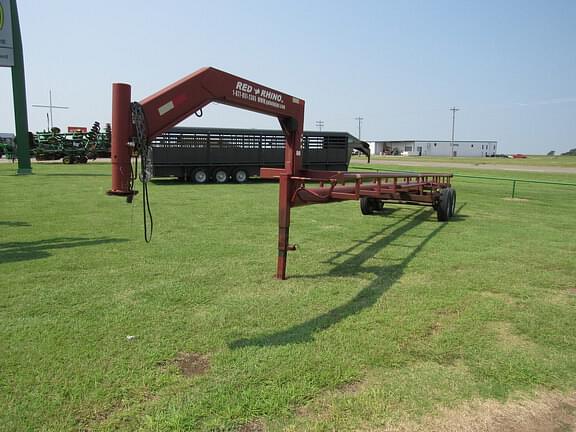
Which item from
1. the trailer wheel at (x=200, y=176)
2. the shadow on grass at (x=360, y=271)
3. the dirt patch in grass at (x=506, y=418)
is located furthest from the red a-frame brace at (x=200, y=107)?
the trailer wheel at (x=200, y=176)

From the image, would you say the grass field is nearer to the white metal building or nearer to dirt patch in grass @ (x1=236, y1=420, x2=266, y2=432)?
dirt patch in grass @ (x1=236, y1=420, x2=266, y2=432)

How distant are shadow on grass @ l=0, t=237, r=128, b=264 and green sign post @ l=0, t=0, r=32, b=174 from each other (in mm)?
17363

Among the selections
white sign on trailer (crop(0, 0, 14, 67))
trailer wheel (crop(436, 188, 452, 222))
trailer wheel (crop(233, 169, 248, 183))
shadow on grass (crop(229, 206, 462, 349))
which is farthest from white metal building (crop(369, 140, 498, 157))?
shadow on grass (crop(229, 206, 462, 349))

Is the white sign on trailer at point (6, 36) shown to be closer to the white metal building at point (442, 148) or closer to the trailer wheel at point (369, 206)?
the trailer wheel at point (369, 206)

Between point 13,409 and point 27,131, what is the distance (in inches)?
920

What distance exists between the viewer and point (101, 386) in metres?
2.88

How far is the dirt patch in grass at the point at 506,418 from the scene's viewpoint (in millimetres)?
2559

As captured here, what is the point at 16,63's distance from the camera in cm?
2153

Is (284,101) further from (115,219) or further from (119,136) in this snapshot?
(115,219)

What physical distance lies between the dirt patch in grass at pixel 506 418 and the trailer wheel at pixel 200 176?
54.9ft

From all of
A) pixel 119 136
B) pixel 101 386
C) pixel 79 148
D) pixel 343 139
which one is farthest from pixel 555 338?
pixel 79 148

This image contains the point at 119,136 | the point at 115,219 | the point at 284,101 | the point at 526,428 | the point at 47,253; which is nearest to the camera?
the point at 526,428

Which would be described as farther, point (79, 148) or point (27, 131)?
point (79, 148)

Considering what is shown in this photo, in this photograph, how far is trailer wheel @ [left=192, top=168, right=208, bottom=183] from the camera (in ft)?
60.8
